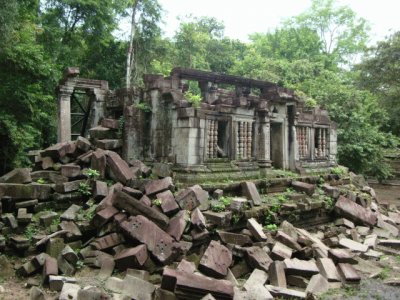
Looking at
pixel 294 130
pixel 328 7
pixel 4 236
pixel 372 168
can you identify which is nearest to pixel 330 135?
pixel 294 130

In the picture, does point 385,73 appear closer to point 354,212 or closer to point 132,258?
point 354,212

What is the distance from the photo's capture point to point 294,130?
12.1 m

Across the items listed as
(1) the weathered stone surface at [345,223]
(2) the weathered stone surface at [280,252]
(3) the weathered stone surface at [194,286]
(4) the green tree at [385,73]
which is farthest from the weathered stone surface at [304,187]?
(4) the green tree at [385,73]

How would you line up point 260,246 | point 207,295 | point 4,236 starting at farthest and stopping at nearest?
point 260,246 → point 4,236 → point 207,295

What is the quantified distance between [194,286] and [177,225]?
1.69 metres

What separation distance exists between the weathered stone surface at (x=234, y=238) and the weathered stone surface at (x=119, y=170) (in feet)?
7.85

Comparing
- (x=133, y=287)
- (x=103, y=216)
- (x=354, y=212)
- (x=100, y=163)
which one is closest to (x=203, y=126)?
(x=100, y=163)

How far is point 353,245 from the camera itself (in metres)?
8.27

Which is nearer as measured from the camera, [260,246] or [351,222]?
[260,246]

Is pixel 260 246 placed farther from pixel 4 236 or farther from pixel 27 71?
pixel 27 71

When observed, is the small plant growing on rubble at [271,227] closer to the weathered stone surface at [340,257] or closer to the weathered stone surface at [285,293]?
the weathered stone surface at [340,257]

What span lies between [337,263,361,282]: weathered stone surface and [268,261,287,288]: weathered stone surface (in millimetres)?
1209

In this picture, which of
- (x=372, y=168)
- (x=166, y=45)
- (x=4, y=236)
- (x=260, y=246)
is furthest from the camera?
(x=166, y=45)

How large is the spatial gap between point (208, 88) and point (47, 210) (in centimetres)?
735
